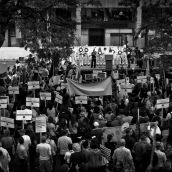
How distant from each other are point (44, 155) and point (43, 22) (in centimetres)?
1255

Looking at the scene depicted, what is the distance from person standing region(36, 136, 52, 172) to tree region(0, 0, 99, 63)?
348 inches

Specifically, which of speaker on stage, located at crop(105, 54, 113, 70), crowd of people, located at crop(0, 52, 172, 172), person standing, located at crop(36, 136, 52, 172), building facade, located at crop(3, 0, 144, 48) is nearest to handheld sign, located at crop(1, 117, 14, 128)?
crowd of people, located at crop(0, 52, 172, 172)

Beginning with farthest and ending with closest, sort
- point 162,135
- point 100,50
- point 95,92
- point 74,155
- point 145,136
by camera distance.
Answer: point 100,50 < point 95,92 < point 162,135 < point 145,136 < point 74,155

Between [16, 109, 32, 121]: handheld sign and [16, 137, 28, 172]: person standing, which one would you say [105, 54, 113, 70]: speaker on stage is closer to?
[16, 109, 32, 121]: handheld sign

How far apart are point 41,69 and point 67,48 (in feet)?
11.7

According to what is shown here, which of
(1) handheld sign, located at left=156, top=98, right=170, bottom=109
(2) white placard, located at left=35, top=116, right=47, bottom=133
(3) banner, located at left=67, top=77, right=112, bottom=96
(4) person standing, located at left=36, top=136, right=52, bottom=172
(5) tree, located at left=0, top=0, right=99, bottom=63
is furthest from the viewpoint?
(5) tree, located at left=0, top=0, right=99, bottom=63

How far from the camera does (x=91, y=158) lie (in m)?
12.8

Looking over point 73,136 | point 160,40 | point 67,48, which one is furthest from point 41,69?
point 73,136

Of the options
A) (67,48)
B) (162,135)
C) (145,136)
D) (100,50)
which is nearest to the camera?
(145,136)

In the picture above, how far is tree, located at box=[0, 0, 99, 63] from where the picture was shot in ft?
72.4

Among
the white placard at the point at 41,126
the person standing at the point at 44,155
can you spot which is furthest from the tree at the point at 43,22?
the person standing at the point at 44,155

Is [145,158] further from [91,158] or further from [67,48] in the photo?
[67,48]

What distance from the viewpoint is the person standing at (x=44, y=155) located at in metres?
13.3

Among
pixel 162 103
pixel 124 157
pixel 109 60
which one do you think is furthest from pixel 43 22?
pixel 124 157
